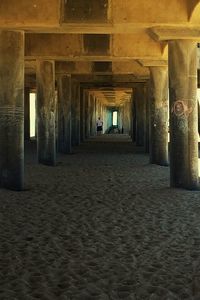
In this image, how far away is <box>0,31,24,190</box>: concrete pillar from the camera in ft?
37.7

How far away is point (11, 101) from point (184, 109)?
4.15 m

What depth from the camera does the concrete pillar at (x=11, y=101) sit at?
11484mm

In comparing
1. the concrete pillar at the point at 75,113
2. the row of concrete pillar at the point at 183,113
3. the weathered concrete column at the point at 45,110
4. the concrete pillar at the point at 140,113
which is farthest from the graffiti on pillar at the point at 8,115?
the concrete pillar at the point at 140,113

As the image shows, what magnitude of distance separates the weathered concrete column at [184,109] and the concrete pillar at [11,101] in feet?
12.0

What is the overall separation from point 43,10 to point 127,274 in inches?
292

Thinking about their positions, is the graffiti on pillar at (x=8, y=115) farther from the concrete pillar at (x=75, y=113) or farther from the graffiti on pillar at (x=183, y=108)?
the concrete pillar at (x=75, y=113)

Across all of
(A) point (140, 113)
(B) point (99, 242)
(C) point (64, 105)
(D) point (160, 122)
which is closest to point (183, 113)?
(B) point (99, 242)

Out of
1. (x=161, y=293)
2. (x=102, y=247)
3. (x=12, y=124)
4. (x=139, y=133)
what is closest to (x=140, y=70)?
(x=12, y=124)

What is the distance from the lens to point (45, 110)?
1792cm

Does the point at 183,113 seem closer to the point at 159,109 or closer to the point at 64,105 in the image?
the point at 159,109

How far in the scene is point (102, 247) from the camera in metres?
6.66

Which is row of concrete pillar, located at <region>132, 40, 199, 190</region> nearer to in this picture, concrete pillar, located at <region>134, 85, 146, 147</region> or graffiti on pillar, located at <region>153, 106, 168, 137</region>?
graffiti on pillar, located at <region>153, 106, 168, 137</region>

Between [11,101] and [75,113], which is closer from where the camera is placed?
[11,101]

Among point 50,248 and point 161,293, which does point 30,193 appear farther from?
point 161,293
